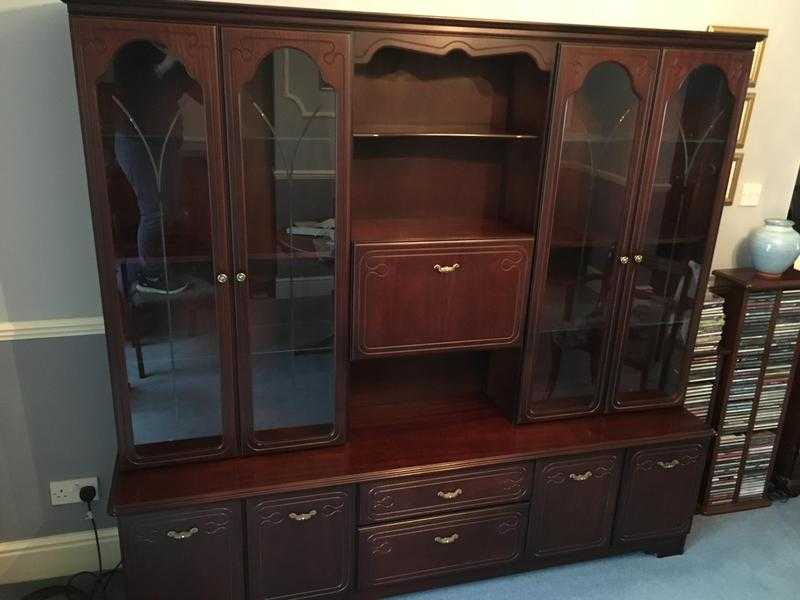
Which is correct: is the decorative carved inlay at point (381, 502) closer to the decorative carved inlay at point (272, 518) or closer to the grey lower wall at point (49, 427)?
the decorative carved inlay at point (272, 518)

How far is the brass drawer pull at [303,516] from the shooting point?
2012 mm

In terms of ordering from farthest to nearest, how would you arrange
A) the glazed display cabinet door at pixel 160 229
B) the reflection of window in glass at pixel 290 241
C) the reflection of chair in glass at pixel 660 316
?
→ the reflection of chair in glass at pixel 660 316 → the reflection of window in glass at pixel 290 241 → the glazed display cabinet door at pixel 160 229

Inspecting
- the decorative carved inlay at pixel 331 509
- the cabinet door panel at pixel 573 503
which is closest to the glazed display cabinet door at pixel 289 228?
the decorative carved inlay at pixel 331 509

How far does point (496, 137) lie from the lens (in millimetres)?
2012

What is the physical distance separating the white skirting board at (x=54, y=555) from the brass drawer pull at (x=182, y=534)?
620 millimetres

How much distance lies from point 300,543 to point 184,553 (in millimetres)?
348

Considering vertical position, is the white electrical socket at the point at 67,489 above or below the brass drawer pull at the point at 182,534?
below

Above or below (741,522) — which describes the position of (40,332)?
above

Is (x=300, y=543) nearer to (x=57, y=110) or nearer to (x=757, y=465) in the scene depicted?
(x=57, y=110)

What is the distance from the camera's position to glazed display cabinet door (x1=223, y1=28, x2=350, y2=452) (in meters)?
1.73

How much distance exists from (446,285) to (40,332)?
4.34ft

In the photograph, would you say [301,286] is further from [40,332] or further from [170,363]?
[40,332]

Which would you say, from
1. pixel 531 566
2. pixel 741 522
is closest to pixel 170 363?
pixel 531 566

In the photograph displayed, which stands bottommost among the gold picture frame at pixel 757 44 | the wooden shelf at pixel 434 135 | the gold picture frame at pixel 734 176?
the gold picture frame at pixel 734 176
